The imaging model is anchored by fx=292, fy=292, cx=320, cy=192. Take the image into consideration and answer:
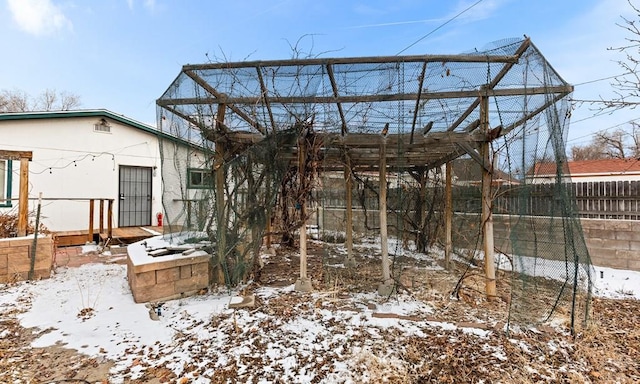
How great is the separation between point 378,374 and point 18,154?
20.3ft

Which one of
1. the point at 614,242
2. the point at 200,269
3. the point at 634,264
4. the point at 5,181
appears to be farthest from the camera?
the point at 5,181

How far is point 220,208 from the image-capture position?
13.2 feet

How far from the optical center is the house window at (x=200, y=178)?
4113mm

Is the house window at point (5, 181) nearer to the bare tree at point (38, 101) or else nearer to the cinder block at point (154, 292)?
the cinder block at point (154, 292)

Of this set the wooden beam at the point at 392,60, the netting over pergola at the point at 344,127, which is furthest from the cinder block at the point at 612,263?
the wooden beam at the point at 392,60

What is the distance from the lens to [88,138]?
7559 mm

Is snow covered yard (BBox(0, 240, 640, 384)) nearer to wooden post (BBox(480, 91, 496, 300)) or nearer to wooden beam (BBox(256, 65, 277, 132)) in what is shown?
wooden post (BBox(480, 91, 496, 300))

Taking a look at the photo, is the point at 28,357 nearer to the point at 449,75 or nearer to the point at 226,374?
the point at 226,374

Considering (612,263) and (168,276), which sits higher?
(168,276)

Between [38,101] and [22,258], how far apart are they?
79.2 feet

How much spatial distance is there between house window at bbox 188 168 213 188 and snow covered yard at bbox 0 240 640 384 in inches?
59.3

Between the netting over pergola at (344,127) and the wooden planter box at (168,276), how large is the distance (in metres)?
0.26

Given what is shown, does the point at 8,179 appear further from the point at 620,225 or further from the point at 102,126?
the point at 620,225

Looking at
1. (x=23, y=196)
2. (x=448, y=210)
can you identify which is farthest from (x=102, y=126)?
(x=448, y=210)
